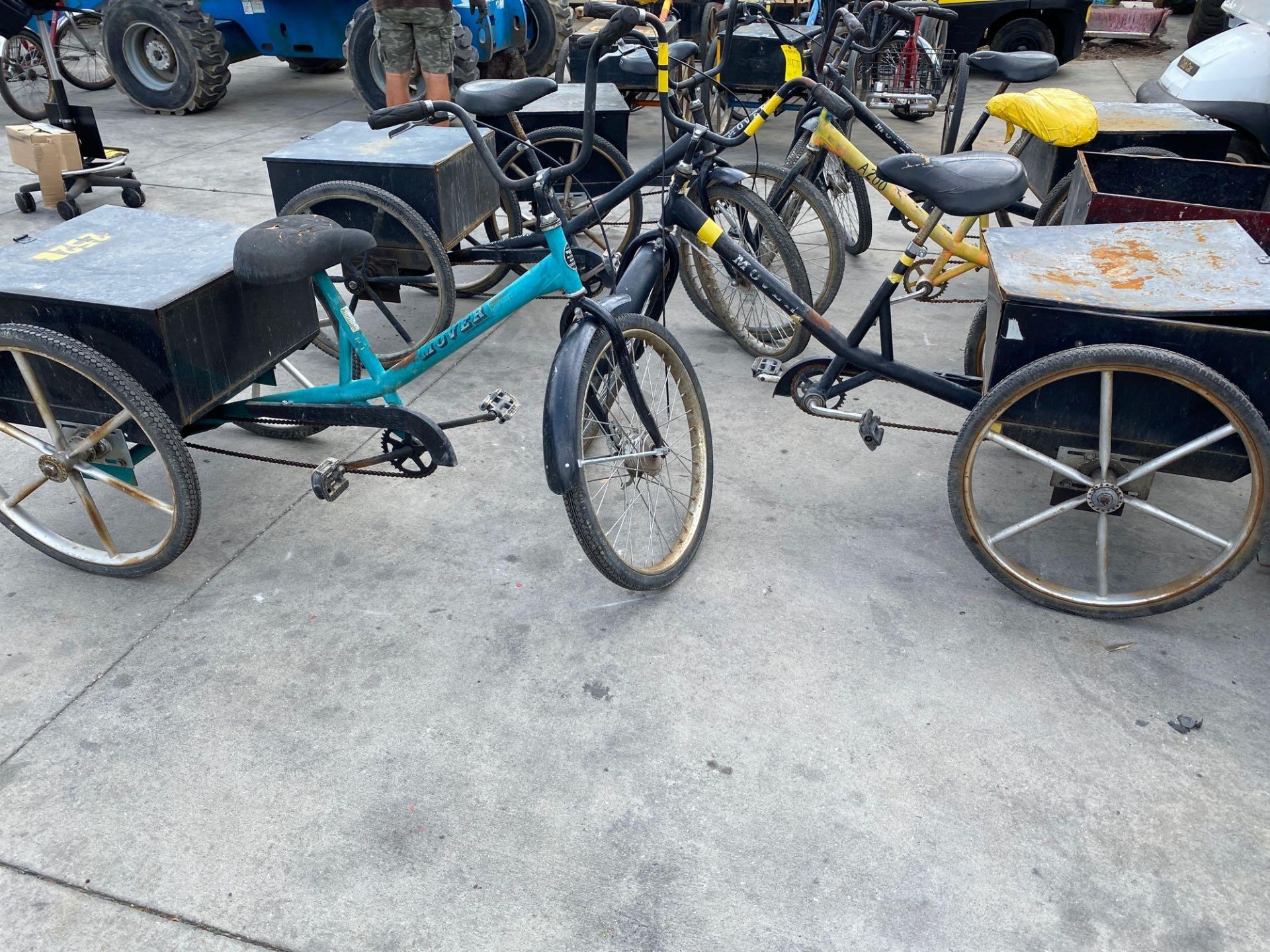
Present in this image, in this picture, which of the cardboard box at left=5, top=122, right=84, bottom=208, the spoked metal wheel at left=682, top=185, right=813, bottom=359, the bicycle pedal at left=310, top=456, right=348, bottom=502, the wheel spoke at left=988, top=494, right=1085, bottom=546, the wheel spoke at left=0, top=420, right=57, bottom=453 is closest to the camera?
the wheel spoke at left=988, top=494, right=1085, bottom=546

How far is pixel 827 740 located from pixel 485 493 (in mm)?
1582

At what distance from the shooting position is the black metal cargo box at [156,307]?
2723 millimetres

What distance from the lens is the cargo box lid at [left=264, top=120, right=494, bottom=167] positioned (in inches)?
157

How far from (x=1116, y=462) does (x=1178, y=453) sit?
0.20 metres

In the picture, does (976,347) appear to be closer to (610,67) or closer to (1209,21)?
(610,67)

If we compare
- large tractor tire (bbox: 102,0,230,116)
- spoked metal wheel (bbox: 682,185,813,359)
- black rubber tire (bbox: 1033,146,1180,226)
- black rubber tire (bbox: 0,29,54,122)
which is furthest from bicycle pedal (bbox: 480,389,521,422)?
black rubber tire (bbox: 0,29,54,122)

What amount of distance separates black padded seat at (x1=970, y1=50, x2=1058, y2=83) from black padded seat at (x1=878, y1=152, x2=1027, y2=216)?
5.96 ft

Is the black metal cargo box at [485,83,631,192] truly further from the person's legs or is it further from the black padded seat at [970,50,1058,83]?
the black padded seat at [970,50,1058,83]

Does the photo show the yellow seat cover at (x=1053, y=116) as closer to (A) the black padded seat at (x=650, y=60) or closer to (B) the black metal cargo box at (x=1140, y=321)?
(B) the black metal cargo box at (x=1140, y=321)

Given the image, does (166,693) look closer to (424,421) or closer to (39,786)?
(39,786)

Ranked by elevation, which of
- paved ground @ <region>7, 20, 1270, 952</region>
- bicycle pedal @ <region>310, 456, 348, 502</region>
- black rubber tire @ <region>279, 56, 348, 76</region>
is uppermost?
black rubber tire @ <region>279, 56, 348, 76</region>

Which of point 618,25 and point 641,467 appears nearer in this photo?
point 618,25

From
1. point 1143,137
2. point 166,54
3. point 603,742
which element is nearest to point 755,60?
point 1143,137

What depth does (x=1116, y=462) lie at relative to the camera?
2.85m
